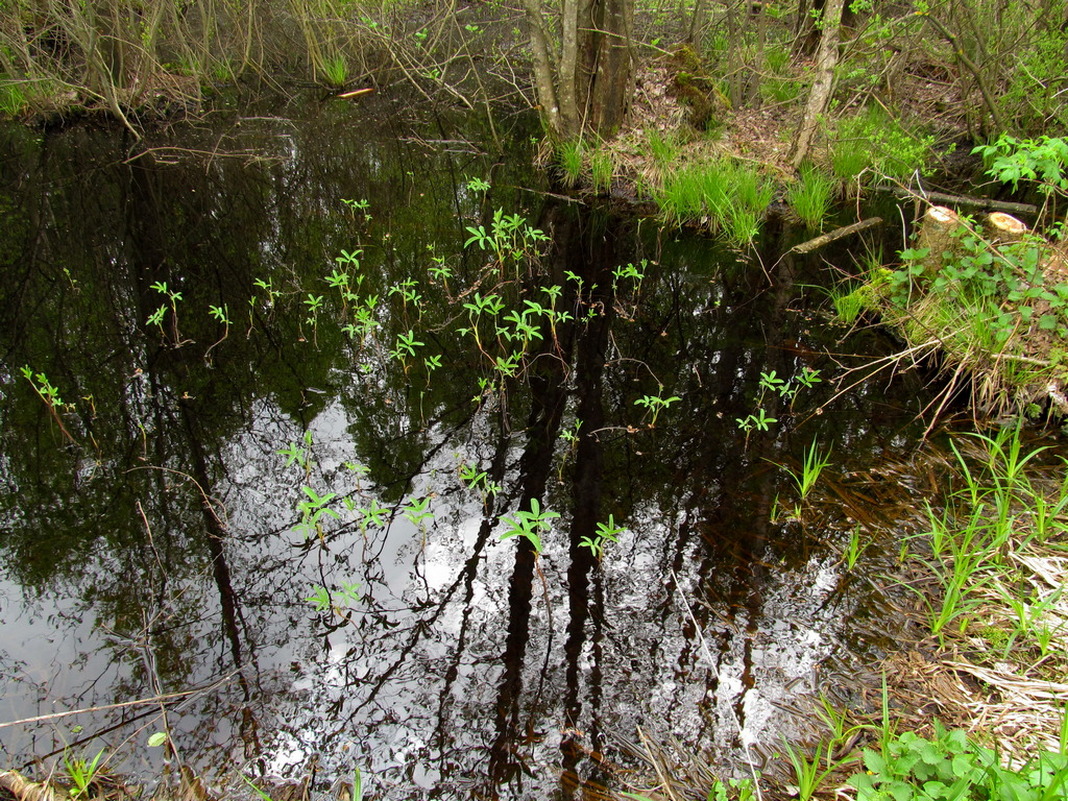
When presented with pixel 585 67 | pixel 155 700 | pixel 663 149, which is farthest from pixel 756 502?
pixel 585 67

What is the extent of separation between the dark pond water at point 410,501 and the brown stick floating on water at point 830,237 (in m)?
0.17

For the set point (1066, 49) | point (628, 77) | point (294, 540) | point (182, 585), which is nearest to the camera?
point (182, 585)

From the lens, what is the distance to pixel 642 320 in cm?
539

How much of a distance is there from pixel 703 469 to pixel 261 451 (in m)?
2.63

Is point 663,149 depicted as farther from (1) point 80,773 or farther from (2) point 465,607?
(1) point 80,773

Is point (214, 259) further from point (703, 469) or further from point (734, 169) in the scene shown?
point (734, 169)

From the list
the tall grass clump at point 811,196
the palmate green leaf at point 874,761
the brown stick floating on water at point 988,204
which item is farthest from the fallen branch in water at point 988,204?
the palmate green leaf at point 874,761

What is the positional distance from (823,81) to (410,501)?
20.6ft

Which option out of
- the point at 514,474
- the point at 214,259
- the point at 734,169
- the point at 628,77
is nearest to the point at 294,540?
the point at 514,474

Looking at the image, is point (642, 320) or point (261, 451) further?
point (642, 320)

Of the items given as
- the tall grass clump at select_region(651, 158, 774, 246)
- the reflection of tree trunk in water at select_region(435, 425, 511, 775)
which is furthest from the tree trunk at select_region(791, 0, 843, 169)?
the reflection of tree trunk in water at select_region(435, 425, 511, 775)

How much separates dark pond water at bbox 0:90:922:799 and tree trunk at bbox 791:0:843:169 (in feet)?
4.68

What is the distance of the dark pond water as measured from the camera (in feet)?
8.00

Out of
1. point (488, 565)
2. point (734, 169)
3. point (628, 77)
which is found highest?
point (628, 77)
